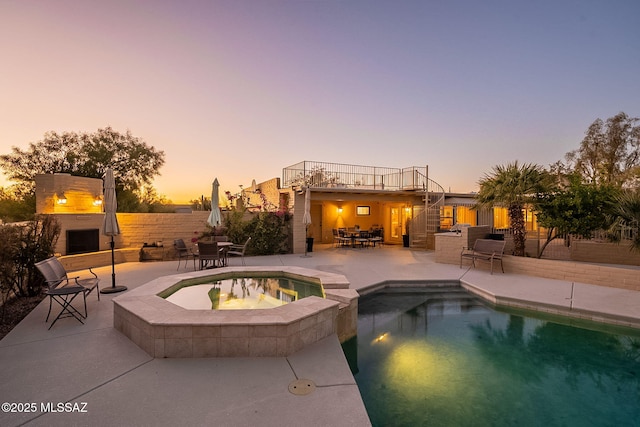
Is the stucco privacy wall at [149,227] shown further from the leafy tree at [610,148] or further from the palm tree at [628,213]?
the leafy tree at [610,148]

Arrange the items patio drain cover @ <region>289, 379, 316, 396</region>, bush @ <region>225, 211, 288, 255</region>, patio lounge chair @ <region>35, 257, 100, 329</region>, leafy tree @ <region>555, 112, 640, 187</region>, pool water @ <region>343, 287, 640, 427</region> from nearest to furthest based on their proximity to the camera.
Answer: patio drain cover @ <region>289, 379, 316, 396</region> < pool water @ <region>343, 287, 640, 427</region> < patio lounge chair @ <region>35, 257, 100, 329</region> < bush @ <region>225, 211, 288, 255</region> < leafy tree @ <region>555, 112, 640, 187</region>

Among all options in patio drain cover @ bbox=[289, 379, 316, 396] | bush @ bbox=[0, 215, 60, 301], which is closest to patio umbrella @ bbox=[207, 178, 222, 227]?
bush @ bbox=[0, 215, 60, 301]

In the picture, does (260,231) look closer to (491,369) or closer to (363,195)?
(363,195)

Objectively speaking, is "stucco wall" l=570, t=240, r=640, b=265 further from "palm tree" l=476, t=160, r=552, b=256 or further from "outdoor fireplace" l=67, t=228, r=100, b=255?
"outdoor fireplace" l=67, t=228, r=100, b=255

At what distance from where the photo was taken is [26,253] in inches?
231

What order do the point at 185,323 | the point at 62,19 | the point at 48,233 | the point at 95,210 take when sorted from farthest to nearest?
1. the point at 95,210
2. the point at 62,19
3. the point at 48,233
4. the point at 185,323

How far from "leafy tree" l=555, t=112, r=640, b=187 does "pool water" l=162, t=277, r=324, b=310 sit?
25437 mm

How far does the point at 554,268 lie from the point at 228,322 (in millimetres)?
8616

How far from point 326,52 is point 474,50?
5.44 metres

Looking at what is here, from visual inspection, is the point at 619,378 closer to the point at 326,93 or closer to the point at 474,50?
the point at 474,50

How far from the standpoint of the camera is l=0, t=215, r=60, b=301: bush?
5.21m

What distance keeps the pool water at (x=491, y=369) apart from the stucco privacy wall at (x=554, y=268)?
2.70 m

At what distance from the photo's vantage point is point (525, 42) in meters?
10.1

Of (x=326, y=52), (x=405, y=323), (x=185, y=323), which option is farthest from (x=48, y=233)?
(x=326, y=52)
